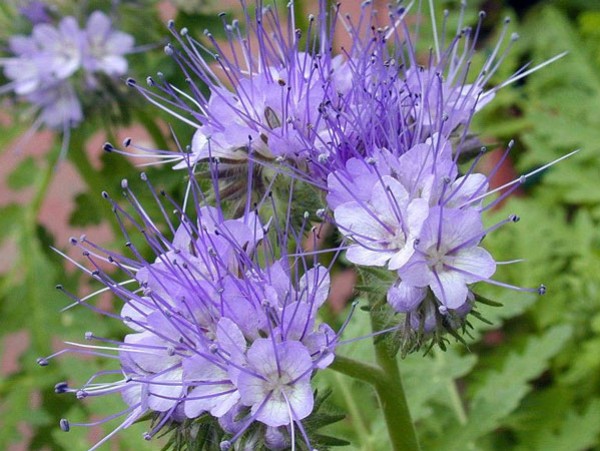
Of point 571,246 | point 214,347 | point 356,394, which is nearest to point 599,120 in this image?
point 571,246

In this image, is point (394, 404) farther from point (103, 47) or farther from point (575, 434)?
point (103, 47)

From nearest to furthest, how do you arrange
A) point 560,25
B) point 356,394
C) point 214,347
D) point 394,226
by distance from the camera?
point 214,347 → point 394,226 → point 356,394 → point 560,25

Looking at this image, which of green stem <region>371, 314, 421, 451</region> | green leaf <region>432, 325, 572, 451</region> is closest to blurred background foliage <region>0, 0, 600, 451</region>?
green leaf <region>432, 325, 572, 451</region>

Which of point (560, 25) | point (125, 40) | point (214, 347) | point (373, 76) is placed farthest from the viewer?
point (560, 25)

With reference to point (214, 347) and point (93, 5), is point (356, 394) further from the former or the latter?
point (93, 5)

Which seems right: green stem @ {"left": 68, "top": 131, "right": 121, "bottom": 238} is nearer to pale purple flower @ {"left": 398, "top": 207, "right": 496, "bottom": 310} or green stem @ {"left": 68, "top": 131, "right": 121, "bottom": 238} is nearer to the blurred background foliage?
the blurred background foliage
